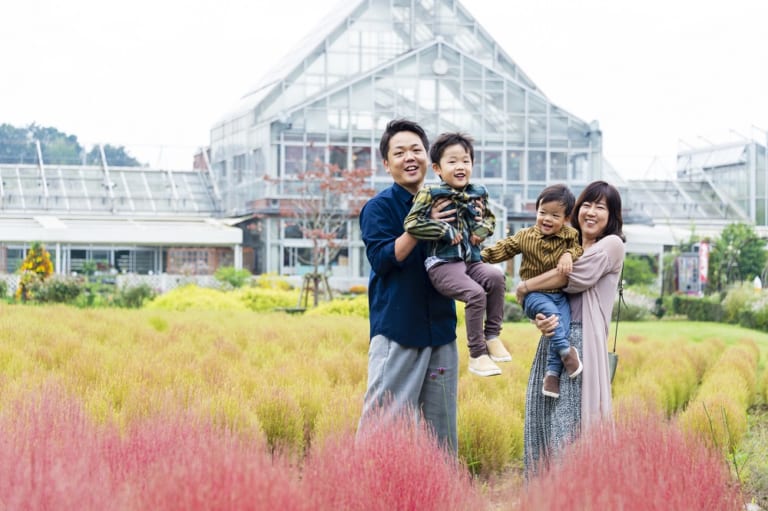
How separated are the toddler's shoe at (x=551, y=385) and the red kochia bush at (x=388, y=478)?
36.1 inches

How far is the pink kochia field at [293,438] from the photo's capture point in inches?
102

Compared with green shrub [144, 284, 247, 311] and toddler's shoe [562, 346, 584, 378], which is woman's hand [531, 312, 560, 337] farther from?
green shrub [144, 284, 247, 311]

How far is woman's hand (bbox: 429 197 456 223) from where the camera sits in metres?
3.56

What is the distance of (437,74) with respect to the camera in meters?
29.5

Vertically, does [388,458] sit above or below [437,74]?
below

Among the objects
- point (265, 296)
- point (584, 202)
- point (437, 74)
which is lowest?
point (265, 296)

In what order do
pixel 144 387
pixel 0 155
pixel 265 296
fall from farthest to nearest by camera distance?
pixel 0 155 < pixel 265 296 < pixel 144 387

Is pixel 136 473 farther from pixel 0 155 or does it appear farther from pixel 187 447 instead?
pixel 0 155

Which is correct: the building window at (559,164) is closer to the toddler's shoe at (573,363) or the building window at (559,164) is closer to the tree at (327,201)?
the tree at (327,201)

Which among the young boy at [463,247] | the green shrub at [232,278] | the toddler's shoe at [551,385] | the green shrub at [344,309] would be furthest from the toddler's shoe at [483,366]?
the green shrub at [232,278]

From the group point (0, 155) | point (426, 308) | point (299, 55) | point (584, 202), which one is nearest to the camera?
point (426, 308)

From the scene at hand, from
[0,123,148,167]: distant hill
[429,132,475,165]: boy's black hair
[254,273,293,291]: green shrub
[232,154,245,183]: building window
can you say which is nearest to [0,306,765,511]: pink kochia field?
[429,132,475,165]: boy's black hair

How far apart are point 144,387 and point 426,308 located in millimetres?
2285

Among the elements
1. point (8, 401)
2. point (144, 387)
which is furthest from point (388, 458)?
point (144, 387)
